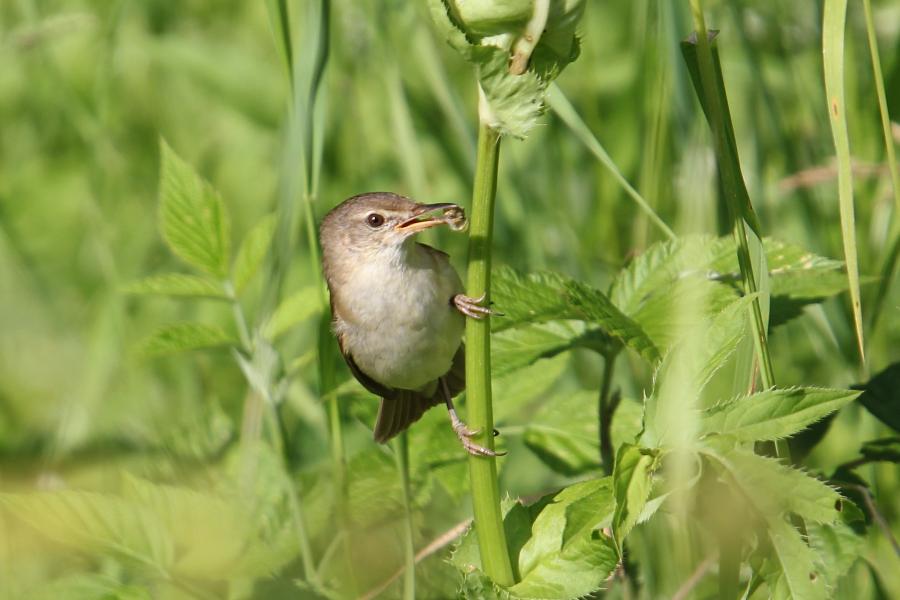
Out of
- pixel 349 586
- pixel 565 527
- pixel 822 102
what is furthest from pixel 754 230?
pixel 822 102

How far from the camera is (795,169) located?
10.3 feet

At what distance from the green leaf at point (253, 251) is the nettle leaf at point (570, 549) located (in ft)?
3.16

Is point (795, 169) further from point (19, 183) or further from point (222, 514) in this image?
point (19, 183)

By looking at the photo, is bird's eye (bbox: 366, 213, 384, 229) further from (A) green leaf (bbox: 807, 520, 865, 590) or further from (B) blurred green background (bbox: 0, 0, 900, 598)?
(A) green leaf (bbox: 807, 520, 865, 590)

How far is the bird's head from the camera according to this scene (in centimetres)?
249

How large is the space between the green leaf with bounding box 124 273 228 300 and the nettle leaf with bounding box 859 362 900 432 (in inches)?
51.3

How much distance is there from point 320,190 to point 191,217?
63.3 inches

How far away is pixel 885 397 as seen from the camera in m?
1.96

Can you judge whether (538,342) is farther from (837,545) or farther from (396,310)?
(837,545)

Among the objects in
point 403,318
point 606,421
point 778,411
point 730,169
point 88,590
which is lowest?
point 88,590

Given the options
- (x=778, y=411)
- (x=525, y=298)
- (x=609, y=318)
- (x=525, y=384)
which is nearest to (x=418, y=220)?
(x=525, y=384)

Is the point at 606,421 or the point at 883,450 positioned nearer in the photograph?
the point at 883,450

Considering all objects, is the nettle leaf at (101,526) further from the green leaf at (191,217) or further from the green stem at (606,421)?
the green stem at (606,421)

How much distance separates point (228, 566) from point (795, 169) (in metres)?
1.96
